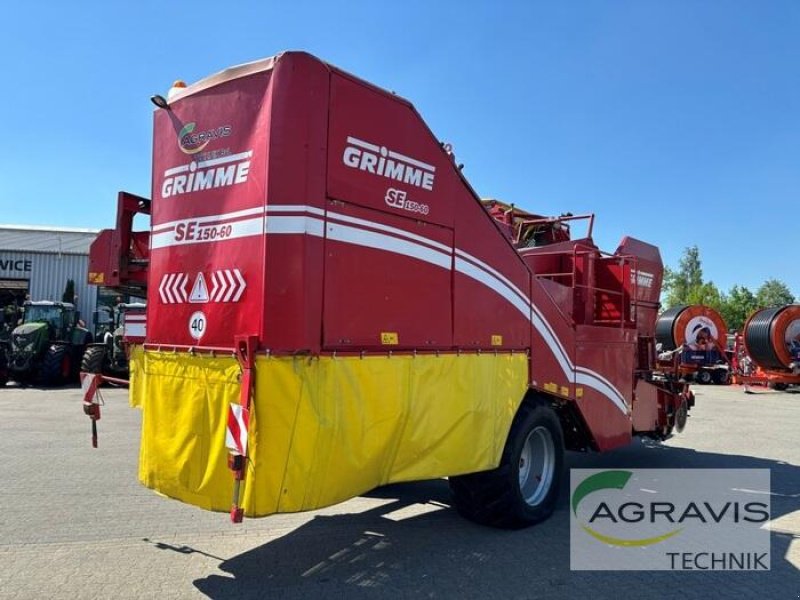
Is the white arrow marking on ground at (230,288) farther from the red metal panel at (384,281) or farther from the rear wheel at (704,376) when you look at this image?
the rear wheel at (704,376)

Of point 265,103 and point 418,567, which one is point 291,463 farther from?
point 265,103

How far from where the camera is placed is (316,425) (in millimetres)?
3863

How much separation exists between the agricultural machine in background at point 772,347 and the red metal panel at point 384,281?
71.5 ft

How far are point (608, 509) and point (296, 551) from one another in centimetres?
329

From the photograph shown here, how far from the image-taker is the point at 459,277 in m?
5.00

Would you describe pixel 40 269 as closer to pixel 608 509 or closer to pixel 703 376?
pixel 703 376

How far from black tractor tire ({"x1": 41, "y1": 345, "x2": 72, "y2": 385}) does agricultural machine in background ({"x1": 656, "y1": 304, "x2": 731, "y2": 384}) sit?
20.8 m

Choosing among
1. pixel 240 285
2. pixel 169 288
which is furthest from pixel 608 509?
pixel 169 288

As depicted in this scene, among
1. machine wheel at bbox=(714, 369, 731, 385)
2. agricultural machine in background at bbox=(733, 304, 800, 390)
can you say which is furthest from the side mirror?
machine wheel at bbox=(714, 369, 731, 385)

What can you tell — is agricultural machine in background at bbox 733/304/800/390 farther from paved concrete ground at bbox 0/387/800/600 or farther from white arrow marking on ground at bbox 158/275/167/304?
white arrow marking on ground at bbox 158/275/167/304

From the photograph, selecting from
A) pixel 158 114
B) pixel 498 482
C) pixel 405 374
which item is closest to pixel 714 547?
pixel 498 482

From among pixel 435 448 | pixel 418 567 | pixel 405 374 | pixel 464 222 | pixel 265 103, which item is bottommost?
pixel 418 567

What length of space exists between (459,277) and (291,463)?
2.04 m

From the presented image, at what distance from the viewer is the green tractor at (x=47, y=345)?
1898 centimetres
